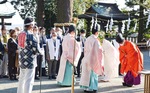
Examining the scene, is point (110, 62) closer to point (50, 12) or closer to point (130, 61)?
point (130, 61)

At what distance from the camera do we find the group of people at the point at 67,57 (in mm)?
7766

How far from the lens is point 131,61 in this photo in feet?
34.6

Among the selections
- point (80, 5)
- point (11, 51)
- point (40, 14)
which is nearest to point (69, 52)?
point (11, 51)

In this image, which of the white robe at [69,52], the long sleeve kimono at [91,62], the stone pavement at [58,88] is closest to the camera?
the long sleeve kimono at [91,62]

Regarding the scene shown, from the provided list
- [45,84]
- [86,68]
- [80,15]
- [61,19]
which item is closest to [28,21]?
[86,68]

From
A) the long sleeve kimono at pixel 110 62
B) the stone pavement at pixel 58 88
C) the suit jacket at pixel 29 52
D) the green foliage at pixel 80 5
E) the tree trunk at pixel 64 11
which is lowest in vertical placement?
the stone pavement at pixel 58 88

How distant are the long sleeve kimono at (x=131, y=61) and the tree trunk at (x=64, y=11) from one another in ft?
16.1

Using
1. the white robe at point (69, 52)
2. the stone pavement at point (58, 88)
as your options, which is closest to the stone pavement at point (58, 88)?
the stone pavement at point (58, 88)

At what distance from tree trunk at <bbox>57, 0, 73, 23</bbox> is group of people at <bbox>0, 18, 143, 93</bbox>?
297 centimetres

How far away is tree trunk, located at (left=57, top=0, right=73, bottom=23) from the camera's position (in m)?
15.1

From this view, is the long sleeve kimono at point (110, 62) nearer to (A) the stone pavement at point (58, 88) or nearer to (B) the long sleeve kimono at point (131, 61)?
(A) the stone pavement at point (58, 88)

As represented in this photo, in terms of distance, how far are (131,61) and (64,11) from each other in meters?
5.52

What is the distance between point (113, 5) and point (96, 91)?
2339 cm

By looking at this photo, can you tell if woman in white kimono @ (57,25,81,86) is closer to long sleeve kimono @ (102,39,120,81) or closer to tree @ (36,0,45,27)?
long sleeve kimono @ (102,39,120,81)
